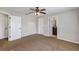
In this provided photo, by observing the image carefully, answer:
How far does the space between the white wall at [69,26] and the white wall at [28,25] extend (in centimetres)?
291

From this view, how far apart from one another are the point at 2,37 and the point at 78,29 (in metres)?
5.15

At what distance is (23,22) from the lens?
7.57 metres

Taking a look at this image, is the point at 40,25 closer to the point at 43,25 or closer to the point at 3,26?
the point at 43,25

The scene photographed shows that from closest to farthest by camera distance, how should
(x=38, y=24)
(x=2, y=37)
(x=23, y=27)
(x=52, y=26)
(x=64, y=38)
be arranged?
(x=64, y=38) < (x=2, y=37) < (x=23, y=27) < (x=52, y=26) < (x=38, y=24)

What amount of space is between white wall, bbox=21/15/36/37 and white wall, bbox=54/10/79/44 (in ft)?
9.55

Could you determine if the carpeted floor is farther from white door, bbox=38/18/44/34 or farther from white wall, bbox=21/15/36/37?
white door, bbox=38/18/44/34

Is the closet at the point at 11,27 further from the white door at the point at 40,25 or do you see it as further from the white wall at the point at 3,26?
the white door at the point at 40,25

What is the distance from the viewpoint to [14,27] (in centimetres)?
627

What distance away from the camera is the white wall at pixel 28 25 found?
303 inches

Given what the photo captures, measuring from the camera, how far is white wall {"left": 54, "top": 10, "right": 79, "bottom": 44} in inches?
202

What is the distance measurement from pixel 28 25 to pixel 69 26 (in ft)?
13.1
